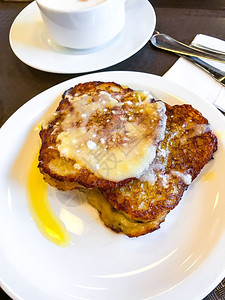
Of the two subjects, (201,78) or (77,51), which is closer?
(201,78)

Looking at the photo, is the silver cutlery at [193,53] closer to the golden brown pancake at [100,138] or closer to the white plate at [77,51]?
the white plate at [77,51]

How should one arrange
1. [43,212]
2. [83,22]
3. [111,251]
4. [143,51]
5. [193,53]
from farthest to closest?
[143,51] → [193,53] → [83,22] → [43,212] → [111,251]

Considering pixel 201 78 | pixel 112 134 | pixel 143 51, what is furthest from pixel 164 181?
pixel 143 51

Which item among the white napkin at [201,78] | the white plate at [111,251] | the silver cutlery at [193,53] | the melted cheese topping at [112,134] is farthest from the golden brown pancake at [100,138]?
the silver cutlery at [193,53]

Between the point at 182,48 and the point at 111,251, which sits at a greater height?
the point at 182,48

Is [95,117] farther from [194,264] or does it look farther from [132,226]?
[194,264]

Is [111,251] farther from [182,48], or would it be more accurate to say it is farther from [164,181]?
[182,48]

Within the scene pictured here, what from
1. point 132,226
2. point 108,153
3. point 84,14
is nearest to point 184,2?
point 84,14
